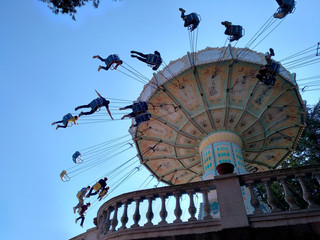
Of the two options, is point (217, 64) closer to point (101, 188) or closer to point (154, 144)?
point (154, 144)

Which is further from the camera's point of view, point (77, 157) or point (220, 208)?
point (77, 157)

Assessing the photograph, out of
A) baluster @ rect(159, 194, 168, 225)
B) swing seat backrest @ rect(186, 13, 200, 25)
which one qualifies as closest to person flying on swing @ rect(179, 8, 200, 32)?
swing seat backrest @ rect(186, 13, 200, 25)

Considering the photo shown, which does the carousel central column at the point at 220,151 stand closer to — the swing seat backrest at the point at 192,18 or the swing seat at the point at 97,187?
the swing seat at the point at 97,187

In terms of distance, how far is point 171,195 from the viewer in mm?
7609

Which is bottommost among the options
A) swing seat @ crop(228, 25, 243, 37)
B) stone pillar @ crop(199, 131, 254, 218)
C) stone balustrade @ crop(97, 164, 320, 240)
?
stone balustrade @ crop(97, 164, 320, 240)

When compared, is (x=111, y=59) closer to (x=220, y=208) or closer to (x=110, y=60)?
(x=110, y=60)

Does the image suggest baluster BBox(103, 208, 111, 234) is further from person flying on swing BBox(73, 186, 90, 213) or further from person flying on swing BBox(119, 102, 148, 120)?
person flying on swing BBox(73, 186, 90, 213)

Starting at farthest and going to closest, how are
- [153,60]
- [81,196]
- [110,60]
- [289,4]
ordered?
[81,196] < [110,60] < [153,60] < [289,4]

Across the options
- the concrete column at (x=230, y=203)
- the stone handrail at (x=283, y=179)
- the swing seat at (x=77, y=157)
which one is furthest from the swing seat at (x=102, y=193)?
the stone handrail at (x=283, y=179)

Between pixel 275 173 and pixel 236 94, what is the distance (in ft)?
30.6

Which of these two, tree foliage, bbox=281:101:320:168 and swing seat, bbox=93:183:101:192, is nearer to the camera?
swing seat, bbox=93:183:101:192

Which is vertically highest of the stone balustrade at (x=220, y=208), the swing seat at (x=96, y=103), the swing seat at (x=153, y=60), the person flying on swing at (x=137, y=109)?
the swing seat at (x=153, y=60)

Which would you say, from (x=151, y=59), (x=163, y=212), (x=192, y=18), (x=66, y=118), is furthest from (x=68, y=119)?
(x=163, y=212)

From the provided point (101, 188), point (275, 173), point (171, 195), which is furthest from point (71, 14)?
point (101, 188)
